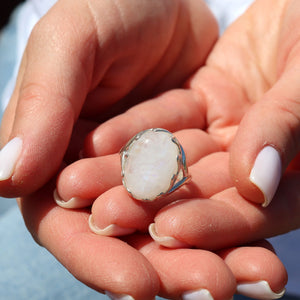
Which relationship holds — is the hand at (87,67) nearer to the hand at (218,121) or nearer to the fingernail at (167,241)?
the hand at (218,121)

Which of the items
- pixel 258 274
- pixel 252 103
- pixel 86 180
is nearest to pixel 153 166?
pixel 86 180

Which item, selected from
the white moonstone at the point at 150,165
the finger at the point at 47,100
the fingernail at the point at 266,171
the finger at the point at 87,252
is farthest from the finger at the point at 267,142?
the finger at the point at 47,100

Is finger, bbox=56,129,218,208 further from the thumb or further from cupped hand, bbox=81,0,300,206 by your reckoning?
the thumb

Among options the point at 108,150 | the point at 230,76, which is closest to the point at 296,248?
the point at 230,76

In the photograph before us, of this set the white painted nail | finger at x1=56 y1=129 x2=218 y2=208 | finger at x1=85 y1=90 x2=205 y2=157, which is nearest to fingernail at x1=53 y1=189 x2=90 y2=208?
finger at x1=56 y1=129 x2=218 y2=208

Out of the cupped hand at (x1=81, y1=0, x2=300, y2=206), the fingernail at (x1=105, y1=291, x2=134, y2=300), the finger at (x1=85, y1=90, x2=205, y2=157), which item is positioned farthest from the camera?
the finger at (x1=85, y1=90, x2=205, y2=157)
